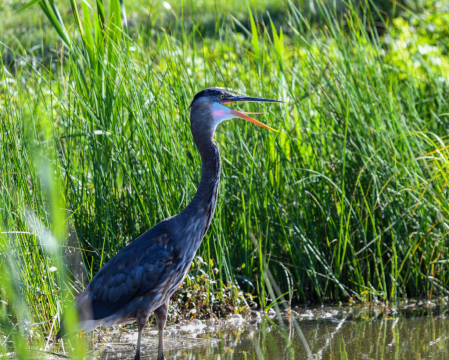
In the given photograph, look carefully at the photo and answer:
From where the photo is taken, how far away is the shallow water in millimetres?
3145

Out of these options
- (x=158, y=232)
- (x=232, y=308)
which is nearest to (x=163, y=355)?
(x=158, y=232)

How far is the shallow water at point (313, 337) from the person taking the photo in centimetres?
314

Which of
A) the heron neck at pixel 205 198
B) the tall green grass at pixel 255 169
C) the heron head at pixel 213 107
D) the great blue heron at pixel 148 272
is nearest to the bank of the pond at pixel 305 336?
the tall green grass at pixel 255 169

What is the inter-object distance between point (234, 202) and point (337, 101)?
1089 mm

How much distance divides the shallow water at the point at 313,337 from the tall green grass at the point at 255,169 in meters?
0.21

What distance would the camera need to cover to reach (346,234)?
3742 millimetres

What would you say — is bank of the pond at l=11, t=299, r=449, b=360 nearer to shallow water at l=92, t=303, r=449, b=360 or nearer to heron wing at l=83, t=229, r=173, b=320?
shallow water at l=92, t=303, r=449, b=360

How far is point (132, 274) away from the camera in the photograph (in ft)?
9.52

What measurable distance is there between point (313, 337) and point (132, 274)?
1.24 metres

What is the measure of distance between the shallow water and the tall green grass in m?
0.21

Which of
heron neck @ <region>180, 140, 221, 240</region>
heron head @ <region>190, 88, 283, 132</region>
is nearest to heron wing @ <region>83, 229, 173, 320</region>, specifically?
heron neck @ <region>180, 140, 221, 240</region>

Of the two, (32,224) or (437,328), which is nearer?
(32,224)

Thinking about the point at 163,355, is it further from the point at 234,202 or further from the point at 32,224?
the point at 234,202

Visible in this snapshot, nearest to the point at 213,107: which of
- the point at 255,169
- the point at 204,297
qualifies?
the point at 255,169
